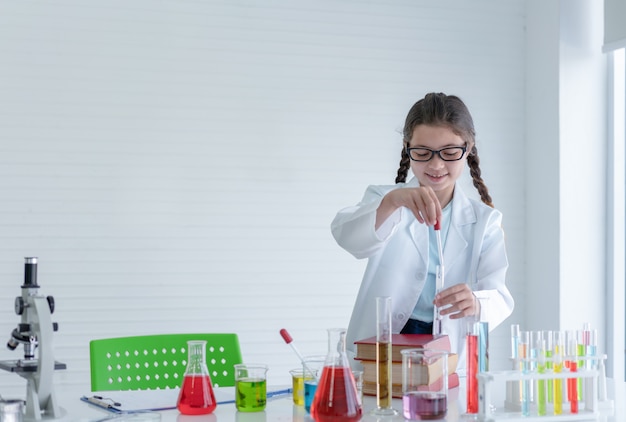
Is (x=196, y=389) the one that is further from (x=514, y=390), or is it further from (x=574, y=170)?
(x=574, y=170)

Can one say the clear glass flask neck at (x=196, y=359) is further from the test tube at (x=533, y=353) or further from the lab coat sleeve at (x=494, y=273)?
the lab coat sleeve at (x=494, y=273)

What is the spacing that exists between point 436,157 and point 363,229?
313mm

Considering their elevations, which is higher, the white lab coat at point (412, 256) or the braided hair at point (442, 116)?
the braided hair at point (442, 116)

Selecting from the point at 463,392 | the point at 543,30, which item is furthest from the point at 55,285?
the point at 543,30

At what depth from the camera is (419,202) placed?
218 cm

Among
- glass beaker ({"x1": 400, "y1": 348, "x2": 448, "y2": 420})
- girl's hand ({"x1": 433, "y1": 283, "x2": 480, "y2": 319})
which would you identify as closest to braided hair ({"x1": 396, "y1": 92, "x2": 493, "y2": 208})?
girl's hand ({"x1": 433, "y1": 283, "x2": 480, "y2": 319})

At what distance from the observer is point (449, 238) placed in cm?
261

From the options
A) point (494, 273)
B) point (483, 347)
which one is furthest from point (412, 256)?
point (483, 347)

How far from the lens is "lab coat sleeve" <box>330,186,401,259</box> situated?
2.40m

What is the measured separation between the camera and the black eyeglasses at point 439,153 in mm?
2506

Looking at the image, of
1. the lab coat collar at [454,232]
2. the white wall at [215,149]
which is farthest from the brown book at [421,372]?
the white wall at [215,149]

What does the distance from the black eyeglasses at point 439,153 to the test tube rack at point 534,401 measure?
795mm

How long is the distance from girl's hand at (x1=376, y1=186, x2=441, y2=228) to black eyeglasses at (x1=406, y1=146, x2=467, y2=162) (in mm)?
254

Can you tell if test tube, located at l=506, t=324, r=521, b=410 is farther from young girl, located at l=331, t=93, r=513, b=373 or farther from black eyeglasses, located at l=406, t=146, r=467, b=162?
black eyeglasses, located at l=406, t=146, r=467, b=162
